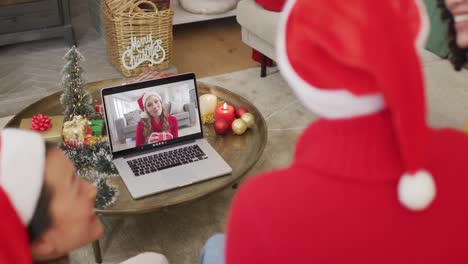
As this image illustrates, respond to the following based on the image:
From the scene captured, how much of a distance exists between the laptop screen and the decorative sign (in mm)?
1098

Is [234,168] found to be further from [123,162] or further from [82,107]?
[82,107]

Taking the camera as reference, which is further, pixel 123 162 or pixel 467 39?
pixel 123 162

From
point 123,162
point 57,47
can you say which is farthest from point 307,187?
point 57,47

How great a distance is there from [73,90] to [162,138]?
0.40 meters

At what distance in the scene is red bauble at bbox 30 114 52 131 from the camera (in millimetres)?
1950

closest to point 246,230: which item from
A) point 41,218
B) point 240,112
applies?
point 41,218

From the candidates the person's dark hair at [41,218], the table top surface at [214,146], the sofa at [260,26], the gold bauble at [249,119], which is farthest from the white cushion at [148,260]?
the sofa at [260,26]

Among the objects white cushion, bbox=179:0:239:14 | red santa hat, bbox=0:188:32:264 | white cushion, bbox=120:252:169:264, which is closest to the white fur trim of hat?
white cushion, bbox=120:252:169:264

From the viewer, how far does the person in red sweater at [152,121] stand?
1869mm

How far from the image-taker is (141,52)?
2980mm

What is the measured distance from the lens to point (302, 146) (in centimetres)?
A: 75

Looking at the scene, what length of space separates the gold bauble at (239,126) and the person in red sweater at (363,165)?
4.19 feet

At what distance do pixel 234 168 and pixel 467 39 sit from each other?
944mm

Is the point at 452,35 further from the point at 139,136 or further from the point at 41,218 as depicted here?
the point at 139,136
